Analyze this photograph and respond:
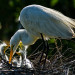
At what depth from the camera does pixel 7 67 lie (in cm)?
629

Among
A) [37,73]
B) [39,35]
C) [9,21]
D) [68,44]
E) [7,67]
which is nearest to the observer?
[37,73]

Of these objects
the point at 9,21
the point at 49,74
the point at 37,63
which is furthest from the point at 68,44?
the point at 9,21

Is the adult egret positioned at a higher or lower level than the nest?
higher

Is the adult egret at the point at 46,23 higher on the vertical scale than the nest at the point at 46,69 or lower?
higher

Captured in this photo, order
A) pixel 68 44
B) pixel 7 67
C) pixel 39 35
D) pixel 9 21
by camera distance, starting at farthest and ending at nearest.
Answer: pixel 9 21, pixel 68 44, pixel 39 35, pixel 7 67

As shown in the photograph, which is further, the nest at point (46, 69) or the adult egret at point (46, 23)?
the adult egret at point (46, 23)

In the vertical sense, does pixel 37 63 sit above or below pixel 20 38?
below

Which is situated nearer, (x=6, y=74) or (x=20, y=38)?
(x=6, y=74)

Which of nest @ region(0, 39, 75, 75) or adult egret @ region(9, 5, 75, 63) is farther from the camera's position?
adult egret @ region(9, 5, 75, 63)

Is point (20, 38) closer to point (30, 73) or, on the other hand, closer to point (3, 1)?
point (30, 73)

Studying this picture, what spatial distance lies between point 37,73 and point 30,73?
0.16m

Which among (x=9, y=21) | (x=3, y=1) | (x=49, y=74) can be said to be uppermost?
(x=3, y=1)

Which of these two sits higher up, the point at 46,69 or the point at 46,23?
the point at 46,23

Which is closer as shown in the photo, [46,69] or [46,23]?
[46,69]
